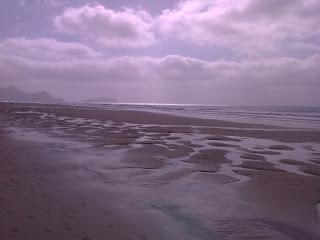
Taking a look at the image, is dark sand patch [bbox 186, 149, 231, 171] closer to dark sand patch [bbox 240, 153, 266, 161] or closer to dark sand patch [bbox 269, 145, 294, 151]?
dark sand patch [bbox 240, 153, 266, 161]

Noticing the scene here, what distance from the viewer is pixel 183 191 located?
970 cm

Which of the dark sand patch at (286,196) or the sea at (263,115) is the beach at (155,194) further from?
the sea at (263,115)

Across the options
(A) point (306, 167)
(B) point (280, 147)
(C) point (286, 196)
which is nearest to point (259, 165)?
(A) point (306, 167)

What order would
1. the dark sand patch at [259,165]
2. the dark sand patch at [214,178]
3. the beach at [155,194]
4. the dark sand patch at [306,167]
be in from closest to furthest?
the beach at [155,194] < the dark sand patch at [214,178] < the dark sand patch at [306,167] < the dark sand patch at [259,165]

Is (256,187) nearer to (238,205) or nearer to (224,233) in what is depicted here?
(238,205)

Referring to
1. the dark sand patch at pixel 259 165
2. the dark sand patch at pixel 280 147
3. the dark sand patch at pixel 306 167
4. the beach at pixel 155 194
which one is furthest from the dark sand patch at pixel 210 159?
the dark sand patch at pixel 280 147

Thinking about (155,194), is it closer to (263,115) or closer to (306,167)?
(306,167)

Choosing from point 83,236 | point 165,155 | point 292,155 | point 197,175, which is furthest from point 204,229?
point 292,155

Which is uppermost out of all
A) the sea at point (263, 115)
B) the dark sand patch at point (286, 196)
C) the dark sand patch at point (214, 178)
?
the sea at point (263, 115)

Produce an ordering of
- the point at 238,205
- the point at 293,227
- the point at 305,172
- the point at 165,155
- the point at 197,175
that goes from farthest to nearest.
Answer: the point at 165,155 → the point at 305,172 → the point at 197,175 → the point at 238,205 → the point at 293,227

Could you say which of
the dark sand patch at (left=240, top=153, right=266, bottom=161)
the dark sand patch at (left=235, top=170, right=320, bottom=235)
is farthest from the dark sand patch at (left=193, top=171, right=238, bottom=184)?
the dark sand patch at (left=240, top=153, right=266, bottom=161)

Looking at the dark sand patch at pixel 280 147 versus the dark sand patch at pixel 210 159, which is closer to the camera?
the dark sand patch at pixel 210 159

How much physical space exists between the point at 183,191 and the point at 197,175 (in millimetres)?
2242

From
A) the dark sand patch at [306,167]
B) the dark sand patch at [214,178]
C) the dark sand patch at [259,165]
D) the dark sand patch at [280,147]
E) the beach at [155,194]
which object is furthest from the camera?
the dark sand patch at [280,147]
